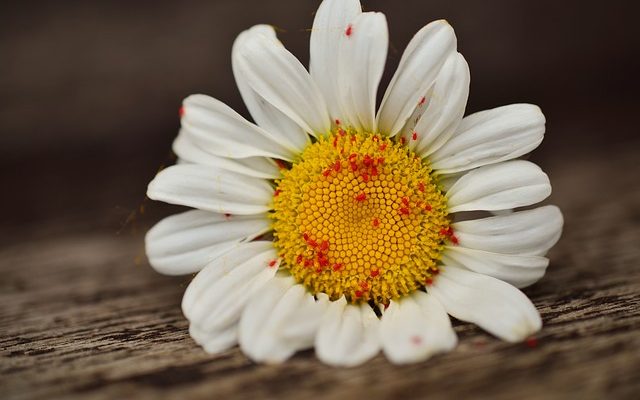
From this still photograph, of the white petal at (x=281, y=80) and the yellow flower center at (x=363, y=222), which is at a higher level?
the white petal at (x=281, y=80)

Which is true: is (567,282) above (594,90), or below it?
below

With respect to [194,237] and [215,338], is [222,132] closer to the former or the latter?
[194,237]

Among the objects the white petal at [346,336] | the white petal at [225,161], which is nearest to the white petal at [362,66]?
the white petal at [225,161]

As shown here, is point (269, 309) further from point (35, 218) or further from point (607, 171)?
point (607, 171)

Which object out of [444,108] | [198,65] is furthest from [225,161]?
[198,65]

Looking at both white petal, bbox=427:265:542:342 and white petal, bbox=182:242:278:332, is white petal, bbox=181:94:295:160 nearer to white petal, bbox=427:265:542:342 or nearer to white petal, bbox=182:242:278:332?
white petal, bbox=182:242:278:332

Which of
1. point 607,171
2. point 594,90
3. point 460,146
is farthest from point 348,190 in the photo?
point 594,90

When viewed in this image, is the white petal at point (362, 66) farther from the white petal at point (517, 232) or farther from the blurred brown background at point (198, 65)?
the blurred brown background at point (198, 65)
